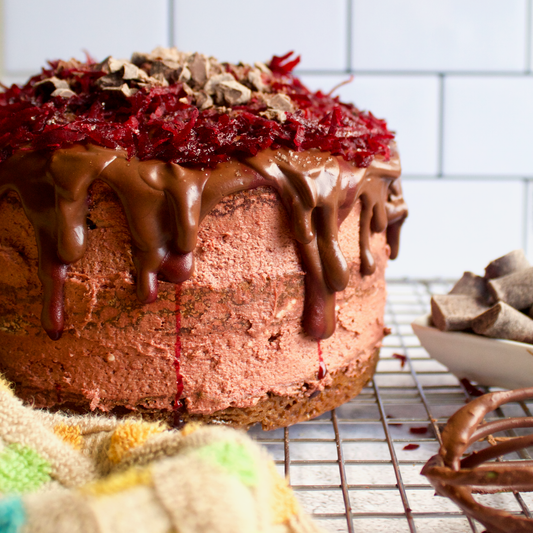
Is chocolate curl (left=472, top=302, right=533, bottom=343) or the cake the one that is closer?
the cake

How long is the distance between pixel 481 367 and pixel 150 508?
0.83 metres

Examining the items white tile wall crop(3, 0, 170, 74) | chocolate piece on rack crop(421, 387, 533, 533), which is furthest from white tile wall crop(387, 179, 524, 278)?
chocolate piece on rack crop(421, 387, 533, 533)

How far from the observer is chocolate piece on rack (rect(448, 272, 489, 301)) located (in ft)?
4.40

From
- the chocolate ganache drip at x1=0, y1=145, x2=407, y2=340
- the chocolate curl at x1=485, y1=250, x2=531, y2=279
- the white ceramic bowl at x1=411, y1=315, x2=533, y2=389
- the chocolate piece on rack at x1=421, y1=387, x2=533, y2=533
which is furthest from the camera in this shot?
the chocolate curl at x1=485, y1=250, x2=531, y2=279

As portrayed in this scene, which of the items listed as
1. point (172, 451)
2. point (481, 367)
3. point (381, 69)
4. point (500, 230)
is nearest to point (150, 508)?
point (172, 451)

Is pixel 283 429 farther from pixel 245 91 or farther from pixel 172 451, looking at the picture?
pixel 245 91

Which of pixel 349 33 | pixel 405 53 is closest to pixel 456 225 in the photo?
pixel 405 53

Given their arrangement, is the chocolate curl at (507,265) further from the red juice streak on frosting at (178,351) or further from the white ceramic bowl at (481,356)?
the red juice streak on frosting at (178,351)

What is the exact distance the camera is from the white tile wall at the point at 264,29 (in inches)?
84.7

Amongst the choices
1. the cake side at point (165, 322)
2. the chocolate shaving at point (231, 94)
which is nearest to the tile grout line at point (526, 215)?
the cake side at point (165, 322)

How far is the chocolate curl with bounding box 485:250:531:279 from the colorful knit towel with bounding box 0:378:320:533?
857 millimetres

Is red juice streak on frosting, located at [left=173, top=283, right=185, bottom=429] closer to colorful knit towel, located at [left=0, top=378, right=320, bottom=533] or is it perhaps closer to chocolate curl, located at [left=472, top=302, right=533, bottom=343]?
colorful knit towel, located at [left=0, top=378, right=320, bottom=533]

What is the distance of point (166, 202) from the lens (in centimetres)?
87

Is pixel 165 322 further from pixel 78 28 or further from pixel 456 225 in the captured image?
pixel 456 225
